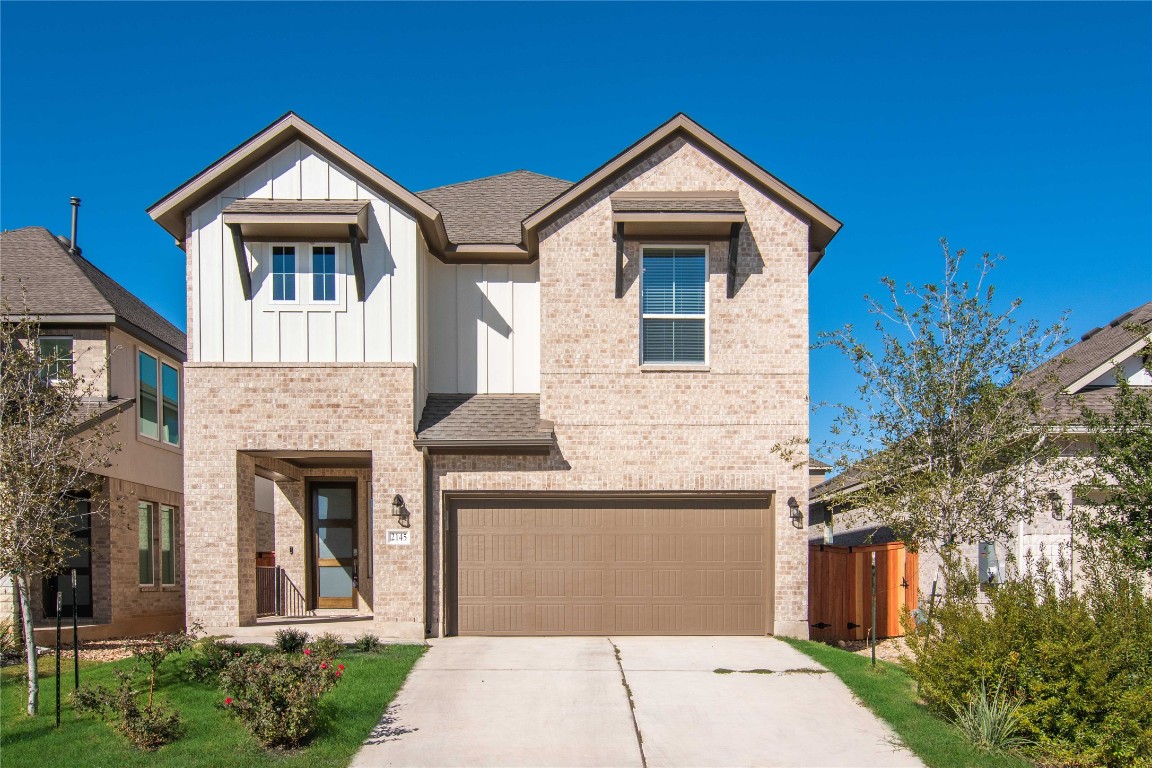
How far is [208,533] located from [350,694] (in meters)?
4.74

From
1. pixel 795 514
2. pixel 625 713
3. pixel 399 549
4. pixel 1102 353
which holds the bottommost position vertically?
pixel 625 713

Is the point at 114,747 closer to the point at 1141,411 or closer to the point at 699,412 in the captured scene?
the point at 699,412

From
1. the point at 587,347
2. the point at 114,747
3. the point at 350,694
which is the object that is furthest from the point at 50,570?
the point at 587,347

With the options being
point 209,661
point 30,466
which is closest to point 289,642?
point 209,661

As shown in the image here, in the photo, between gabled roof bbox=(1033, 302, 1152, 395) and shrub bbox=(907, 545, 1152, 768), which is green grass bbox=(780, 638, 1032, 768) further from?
gabled roof bbox=(1033, 302, 1152, 395)

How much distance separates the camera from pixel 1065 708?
952cm

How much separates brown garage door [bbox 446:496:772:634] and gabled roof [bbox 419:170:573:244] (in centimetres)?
439

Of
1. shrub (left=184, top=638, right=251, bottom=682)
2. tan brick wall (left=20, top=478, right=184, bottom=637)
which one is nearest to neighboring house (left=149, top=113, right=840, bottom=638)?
shrub (left=184, top=638, right=251, bottom=682)

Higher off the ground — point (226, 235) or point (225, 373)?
point (226, 235)

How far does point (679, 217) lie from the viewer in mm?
14492

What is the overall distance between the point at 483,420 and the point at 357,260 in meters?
3.01

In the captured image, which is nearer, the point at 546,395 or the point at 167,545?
the point at 546,395

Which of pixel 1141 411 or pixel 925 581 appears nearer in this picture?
pixel 1141 411

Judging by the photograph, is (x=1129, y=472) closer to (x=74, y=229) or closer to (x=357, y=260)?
(x=357, y=260)
